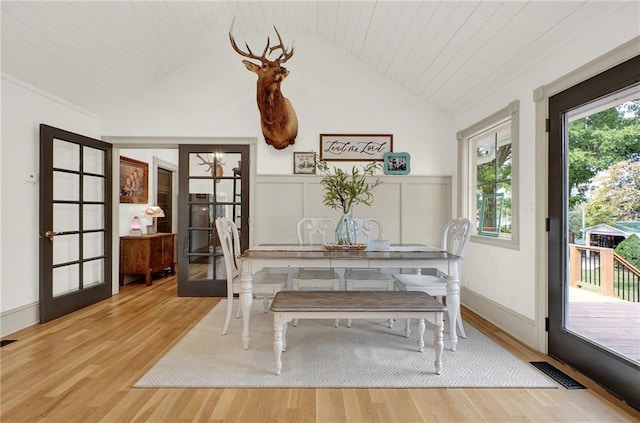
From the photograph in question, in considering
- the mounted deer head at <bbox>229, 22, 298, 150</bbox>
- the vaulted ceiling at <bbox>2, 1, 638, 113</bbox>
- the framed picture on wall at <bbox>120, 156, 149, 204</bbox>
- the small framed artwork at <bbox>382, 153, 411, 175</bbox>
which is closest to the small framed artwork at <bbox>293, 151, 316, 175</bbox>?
the mounted deer head at <bbox>229, 22, 298, 150</bbox>

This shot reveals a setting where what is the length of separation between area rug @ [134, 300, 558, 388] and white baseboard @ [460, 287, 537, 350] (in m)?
0.29

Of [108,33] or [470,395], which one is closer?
[470,395]

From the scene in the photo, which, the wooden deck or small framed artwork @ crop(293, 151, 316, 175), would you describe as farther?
small framed artwork @ crop(293, 151, 316, 175)

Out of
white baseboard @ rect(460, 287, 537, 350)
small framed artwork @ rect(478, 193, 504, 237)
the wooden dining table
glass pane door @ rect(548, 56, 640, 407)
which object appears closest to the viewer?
glass pane door @ rect(548, 56, 640, 407)

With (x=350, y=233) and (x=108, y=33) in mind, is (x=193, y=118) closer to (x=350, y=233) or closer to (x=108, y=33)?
(x=108, y=33)

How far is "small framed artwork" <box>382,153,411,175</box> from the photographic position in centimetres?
438

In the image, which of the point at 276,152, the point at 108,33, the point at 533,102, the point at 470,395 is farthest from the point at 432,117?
the point at 108,33

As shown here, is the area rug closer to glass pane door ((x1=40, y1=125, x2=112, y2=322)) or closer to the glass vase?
the glass vase

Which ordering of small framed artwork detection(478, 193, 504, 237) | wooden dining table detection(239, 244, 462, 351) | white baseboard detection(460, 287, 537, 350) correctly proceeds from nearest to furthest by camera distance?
1. wooden dining table detection(239, 244, 462, 351)
2. white baseboard detection(460, 287, 537, 350)
3. small framed artwork detection(478, 193, 504, 237)

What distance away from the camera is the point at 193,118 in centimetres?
438

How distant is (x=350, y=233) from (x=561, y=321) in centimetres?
172

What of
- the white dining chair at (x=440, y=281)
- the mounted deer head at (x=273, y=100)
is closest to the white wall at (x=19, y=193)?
the mounted deer head at (x=273, y=100)

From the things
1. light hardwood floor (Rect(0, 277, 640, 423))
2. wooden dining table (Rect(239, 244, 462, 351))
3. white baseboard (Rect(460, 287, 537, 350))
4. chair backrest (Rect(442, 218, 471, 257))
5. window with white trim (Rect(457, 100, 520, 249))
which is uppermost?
window with white trim (Rect(457, 100, 520, 249))

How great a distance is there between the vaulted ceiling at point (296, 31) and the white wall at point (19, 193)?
0.76 ft
